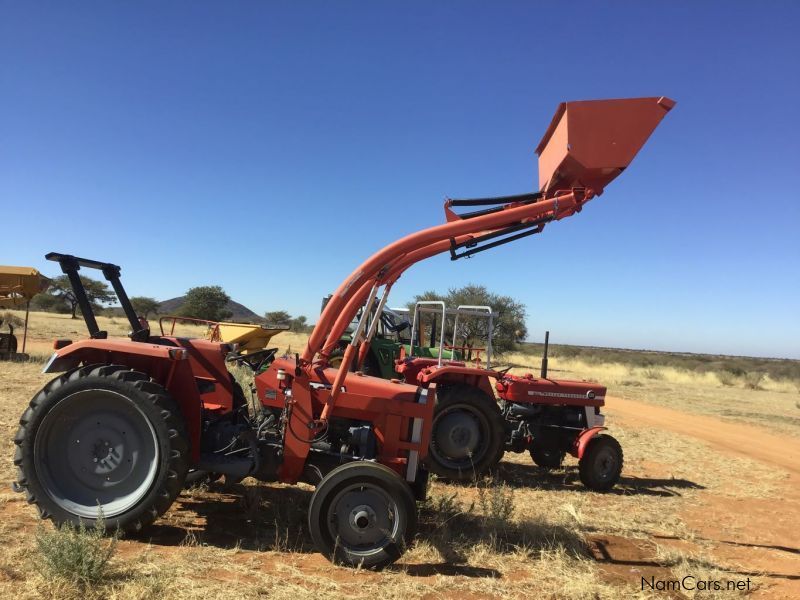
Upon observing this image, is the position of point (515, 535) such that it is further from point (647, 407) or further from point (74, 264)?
point (647, 407)

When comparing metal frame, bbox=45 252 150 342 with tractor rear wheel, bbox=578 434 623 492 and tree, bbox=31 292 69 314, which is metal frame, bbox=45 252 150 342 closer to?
tractor rear wheel, bbox=578 434 623 492

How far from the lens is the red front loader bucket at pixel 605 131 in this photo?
4.15 m

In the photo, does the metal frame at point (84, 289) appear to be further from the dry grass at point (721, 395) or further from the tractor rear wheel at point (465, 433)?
the dry grass at point (721, 395)

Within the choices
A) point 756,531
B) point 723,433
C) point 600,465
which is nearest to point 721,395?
point 723,433

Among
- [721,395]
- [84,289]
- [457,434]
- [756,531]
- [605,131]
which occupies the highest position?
[605,131]

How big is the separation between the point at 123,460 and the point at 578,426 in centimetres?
575

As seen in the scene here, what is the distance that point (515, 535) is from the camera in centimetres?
495

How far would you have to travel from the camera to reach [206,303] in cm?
5206

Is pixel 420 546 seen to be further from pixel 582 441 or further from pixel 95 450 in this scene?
pixel 582 441

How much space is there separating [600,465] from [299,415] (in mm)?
4472

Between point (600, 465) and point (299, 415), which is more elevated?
point (299, 415)

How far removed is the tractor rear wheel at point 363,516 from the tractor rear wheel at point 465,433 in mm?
3040

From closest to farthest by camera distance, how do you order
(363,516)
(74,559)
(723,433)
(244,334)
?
(74,559) → (363,516) → (723,433) → (244,334)

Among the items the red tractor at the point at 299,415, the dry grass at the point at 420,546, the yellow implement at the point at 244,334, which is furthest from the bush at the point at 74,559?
the yellow implement at the point at 244,334
